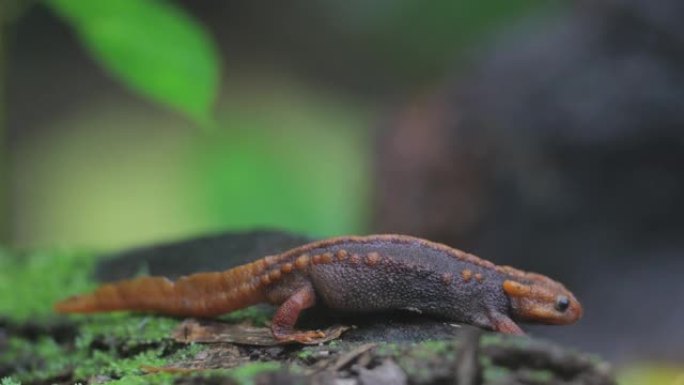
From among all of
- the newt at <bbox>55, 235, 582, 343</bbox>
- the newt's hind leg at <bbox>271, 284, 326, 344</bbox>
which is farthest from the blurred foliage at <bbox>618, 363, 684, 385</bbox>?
the newt's hind leg at <bbox>271, 284, 326, 344</bbox>

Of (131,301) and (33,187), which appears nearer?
(131,301)

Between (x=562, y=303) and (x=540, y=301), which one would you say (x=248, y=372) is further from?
(x=562, y=303)

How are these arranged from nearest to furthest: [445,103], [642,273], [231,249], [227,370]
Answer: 1. [227,370]
2. [231,249]
3. [642,273]
4. [445,103]

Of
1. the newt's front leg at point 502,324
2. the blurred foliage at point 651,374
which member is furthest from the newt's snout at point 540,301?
the blurred foliage at point 651,374

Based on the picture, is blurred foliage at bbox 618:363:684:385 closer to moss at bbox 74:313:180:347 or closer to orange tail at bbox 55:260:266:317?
orange tail at bbox 55:260:266:317

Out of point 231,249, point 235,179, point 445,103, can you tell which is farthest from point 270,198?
point 231,249

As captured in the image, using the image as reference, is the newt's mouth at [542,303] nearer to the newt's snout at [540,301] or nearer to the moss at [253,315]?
the newt's snout at [540,301]

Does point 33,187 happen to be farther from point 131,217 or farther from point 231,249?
point 231,249
